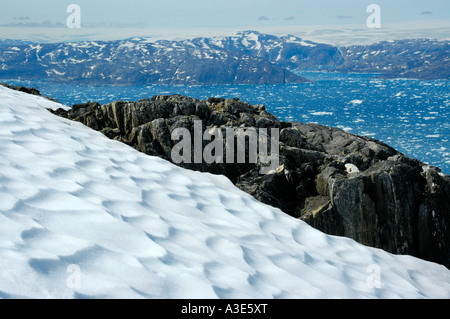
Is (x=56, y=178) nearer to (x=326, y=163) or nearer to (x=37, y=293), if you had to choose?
(x=37, y=293)

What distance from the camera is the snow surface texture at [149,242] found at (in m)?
4.95

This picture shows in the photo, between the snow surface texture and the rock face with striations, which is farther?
the rock face with striations

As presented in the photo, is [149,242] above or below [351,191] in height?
above

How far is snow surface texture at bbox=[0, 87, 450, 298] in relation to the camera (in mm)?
4949

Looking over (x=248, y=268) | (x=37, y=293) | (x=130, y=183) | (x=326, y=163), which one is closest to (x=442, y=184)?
(x=326, y=163)

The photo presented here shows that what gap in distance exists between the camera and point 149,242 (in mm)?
6207

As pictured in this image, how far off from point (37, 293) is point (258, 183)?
9.37 m

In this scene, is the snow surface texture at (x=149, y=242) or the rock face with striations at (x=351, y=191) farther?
the rock face with striations at (x=351, y=191)

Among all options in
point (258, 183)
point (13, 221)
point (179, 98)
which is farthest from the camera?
point (179, 98)

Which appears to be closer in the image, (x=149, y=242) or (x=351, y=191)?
(x=149, y=242)

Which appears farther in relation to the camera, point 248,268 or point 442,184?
point 442,184

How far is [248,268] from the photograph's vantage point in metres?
6.27
